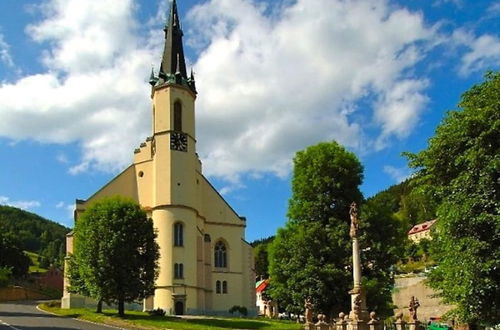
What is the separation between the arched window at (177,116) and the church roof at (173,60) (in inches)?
95.4

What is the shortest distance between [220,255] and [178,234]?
7814 mm

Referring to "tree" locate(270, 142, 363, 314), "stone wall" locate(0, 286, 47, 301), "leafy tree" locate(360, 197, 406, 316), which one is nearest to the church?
"tree" locate(270, 142, 363, 314)

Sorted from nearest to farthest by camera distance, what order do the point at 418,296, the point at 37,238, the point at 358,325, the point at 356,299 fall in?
the point at 358,325 → the point at 356,299 → the point at 418,296 → the point at 37,238

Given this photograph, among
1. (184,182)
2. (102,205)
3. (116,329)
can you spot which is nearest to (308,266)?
(116,329)

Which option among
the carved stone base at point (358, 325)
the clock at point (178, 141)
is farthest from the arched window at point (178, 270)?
the carved stone base at point (358, 325)

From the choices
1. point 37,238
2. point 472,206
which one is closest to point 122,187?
point 472,206

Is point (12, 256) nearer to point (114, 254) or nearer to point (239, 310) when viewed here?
point (239, 310)

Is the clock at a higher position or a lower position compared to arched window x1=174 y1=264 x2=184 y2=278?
Answer: higher

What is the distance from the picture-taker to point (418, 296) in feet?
205

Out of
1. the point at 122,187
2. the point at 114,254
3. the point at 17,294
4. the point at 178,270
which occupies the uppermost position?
the point at 122,187

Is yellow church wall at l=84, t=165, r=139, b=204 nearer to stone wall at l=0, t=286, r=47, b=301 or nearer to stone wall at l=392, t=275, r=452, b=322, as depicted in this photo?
stone wall at l=392, t=275, r=452, b=322

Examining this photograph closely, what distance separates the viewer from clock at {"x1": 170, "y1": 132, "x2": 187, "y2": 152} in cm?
5881

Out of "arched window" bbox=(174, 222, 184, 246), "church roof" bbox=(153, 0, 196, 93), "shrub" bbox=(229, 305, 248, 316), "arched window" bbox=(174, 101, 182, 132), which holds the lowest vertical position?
"shrub" bbox=(229, 305, 248, 316)

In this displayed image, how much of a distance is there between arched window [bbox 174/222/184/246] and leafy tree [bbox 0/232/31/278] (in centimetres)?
5383
